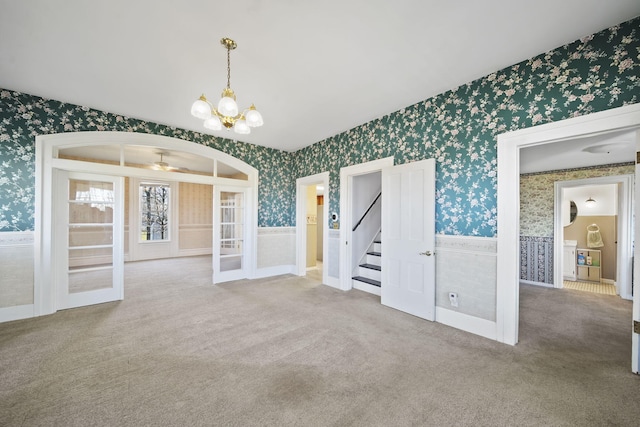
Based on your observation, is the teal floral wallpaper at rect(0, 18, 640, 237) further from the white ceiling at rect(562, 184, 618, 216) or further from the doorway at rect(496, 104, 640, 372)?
the white ceiling at rect(562, 184, 618, 216)

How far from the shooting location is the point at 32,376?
206 centimetres

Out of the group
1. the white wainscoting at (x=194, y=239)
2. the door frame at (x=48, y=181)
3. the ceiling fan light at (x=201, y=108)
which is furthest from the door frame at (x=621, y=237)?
the white wainscoting at (x=194, y=239)

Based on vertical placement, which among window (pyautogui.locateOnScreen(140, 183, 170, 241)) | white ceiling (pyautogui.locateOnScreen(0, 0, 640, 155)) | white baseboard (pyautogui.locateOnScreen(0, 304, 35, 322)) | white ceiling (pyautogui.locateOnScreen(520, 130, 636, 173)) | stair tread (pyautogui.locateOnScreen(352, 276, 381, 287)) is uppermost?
white ceiling (pyautogui.locateOnScreen(0, 0, 640, 155))

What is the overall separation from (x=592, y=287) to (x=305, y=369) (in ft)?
21.1

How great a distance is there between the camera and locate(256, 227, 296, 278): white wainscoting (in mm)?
5562

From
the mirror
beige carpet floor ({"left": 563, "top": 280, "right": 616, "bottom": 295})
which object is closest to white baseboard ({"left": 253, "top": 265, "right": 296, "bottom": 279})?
beige carpet floor ({"left": 563, "top": 280, "right": 616, "bottom": 295})

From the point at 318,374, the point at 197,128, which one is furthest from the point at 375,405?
the point at 197,128

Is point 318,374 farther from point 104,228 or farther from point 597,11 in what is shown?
point 104,228

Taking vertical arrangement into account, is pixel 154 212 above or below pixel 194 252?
above

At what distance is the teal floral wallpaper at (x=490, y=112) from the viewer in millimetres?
2154

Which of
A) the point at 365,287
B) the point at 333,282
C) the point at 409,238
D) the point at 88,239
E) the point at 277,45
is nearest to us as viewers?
the point at 277,45

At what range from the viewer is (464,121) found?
10.0 feet

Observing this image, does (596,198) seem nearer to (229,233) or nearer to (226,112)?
(226,112)

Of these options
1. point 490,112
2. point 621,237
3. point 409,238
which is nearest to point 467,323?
point 409,238
